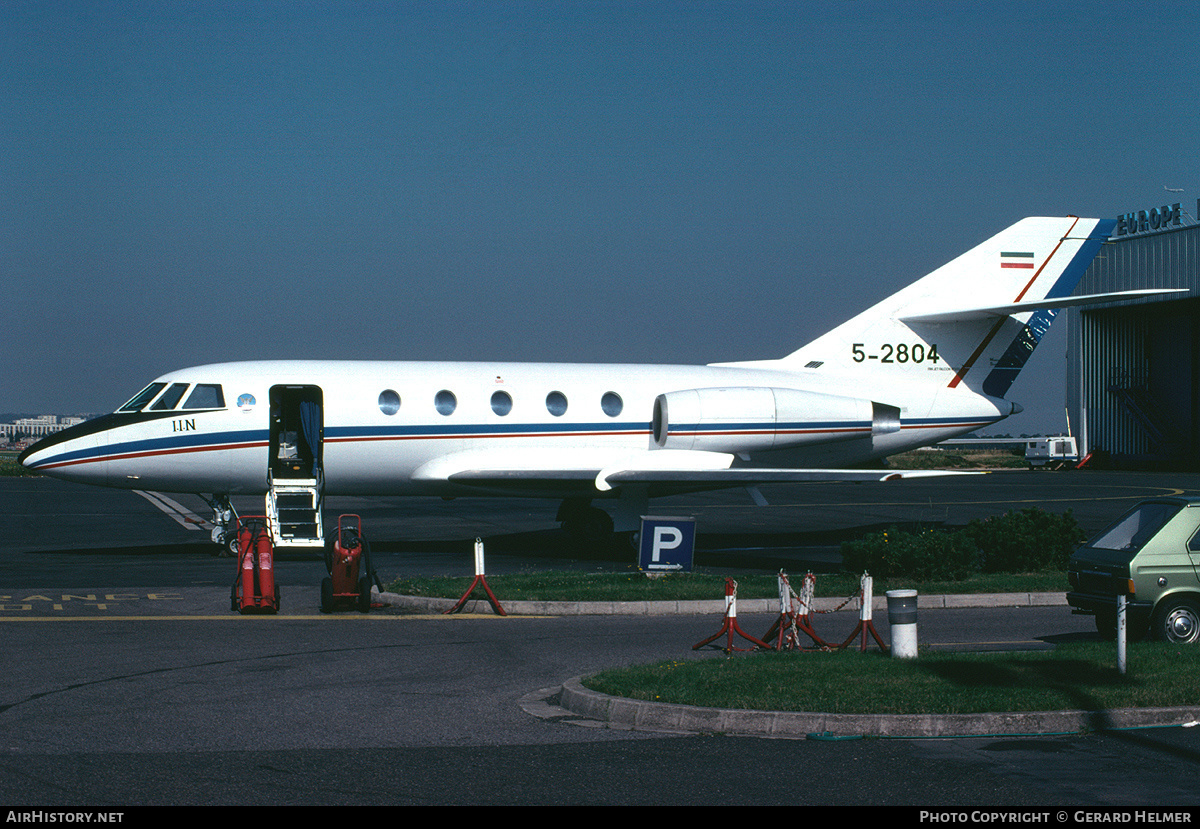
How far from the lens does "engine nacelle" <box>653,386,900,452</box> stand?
2308 cm

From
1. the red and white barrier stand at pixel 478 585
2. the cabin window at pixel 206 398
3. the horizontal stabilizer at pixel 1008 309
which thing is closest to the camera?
the red and white barrier stand at pixel 478 585

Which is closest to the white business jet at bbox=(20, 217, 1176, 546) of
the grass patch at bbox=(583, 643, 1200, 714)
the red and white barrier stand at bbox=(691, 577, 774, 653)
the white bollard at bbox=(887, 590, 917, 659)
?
the red and white barrier stand at bbox=(691, 577, 774, 653)

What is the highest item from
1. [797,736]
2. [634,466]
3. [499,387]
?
[499,387]

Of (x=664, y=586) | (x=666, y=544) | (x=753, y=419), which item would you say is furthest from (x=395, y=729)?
(x=753, y=419)

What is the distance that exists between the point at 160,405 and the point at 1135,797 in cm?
1833

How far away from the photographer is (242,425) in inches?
835

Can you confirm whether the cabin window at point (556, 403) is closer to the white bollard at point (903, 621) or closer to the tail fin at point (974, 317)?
the tail fin at point (974, 317)

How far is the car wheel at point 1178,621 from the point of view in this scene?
1146 centimetres

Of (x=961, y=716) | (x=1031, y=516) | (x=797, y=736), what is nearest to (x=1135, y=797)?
(x=961, y=716)

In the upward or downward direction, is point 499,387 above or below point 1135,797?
above

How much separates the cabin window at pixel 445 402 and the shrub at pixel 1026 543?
9401 millimetres

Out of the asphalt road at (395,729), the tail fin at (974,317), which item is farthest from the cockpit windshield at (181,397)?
the tail fin at (974,317)

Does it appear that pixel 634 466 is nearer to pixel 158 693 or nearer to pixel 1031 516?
pixel 1031 516

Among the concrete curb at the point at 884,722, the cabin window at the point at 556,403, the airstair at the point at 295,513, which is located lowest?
the concrete curb at the point at 884,722
